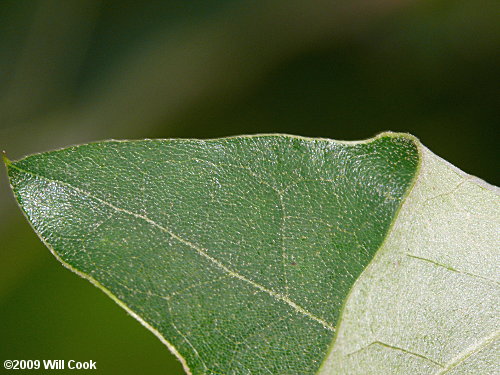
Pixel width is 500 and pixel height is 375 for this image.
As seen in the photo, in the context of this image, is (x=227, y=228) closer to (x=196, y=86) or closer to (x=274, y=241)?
(x=274, y=241)

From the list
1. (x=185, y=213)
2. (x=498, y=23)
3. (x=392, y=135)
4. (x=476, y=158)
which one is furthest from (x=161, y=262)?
(x=498, y=23)

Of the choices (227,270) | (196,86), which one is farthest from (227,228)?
(196,86)

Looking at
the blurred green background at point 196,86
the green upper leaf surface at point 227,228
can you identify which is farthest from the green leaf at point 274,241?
the blurred green background at point 196,86

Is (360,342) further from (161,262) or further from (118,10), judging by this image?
(118,10)

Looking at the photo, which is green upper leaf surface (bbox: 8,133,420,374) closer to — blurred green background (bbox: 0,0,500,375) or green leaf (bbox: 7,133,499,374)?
green leaf (bbox: 7,133,499,374)

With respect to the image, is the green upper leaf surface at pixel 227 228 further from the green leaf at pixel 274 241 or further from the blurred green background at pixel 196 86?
the blurred green background at pixel 196 86

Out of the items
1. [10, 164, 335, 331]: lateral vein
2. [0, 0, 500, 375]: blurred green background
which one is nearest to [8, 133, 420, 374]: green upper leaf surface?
[10, 164, 335, 331]: lateral vein
